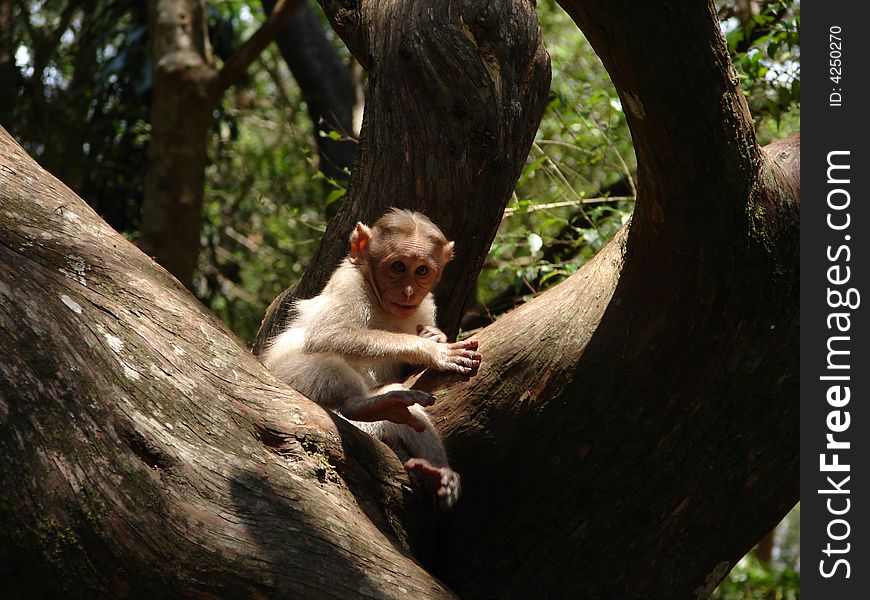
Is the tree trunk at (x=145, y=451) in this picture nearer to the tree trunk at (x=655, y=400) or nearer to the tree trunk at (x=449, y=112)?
the tree trunk at (x=655, y=400)

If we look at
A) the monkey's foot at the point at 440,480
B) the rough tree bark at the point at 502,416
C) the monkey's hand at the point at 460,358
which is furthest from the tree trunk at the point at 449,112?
the monkey's foot at the point at 440,480

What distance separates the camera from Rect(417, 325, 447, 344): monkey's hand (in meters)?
4.67

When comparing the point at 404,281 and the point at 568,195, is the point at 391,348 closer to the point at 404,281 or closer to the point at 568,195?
the point at 404,281

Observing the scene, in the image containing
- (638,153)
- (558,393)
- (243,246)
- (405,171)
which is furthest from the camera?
(243,246)

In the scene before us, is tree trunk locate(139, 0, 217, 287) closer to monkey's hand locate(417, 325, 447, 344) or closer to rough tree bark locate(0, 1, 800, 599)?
monkey's hand locate(417, 325, 447, 344)

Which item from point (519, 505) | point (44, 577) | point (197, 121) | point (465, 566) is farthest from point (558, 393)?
point (197, 121)

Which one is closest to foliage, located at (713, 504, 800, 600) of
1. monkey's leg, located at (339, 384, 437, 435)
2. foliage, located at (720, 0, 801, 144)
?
foliage, located at (720, 0, 801, 144)

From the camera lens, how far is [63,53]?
Answer: 37.5 ft

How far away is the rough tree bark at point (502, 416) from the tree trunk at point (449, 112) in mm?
971

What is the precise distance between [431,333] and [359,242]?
23.5 inches

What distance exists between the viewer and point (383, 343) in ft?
14.8

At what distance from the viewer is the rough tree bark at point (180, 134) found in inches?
309
